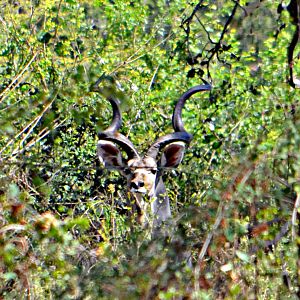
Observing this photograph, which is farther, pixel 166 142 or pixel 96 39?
pixel 96 39

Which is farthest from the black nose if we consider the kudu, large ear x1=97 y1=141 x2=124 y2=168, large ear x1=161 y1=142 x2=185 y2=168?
large ear x1=161 y1=142 x2=185 y2=168

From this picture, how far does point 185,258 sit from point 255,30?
3824 millimetres

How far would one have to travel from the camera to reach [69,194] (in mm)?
7535

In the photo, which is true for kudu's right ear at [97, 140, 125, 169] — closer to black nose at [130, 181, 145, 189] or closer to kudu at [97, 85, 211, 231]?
kudu at [97, 85, 211, 231]

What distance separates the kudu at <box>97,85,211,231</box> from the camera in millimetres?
8138

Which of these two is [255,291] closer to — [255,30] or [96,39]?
[255,30]

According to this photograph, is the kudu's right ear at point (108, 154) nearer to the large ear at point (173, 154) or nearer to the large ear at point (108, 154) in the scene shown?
the large ear at point (108, 154)

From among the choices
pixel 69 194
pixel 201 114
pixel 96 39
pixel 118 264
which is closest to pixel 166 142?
pixel 201 114

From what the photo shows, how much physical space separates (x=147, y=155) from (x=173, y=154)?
25 centimetres

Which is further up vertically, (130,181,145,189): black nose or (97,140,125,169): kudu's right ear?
(97,140,125,169): kudu's right ear

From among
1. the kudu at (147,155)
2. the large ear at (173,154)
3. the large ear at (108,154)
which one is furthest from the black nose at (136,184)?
the large ear at (173,154)

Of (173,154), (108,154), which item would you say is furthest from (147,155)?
(108,154)

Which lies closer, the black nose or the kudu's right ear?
the black nose

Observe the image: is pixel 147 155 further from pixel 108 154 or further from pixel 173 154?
pixel 108 154
